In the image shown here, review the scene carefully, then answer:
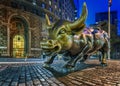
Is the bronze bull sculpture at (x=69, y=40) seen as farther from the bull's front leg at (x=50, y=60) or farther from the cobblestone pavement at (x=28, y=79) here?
the cobblestone pavement at (x=28, y=79)

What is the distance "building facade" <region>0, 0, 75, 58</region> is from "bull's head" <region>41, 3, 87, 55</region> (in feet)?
93.2

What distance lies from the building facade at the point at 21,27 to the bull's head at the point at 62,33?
28.4m

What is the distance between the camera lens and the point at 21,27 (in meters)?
39.0

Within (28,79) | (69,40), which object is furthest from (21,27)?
(28,79)

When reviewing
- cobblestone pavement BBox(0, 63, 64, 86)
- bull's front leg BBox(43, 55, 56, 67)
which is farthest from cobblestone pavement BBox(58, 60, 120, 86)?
bull's front leg BBox(43, 55, 56, 67)

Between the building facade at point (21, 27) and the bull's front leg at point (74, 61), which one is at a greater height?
the building facade at point (21, 27)

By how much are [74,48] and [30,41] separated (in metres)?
34.0

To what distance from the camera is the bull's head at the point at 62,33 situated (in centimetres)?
508

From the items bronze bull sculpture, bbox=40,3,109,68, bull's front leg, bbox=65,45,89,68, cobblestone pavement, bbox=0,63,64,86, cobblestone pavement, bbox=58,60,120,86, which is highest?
bronze bull sculpture, bbox=40,3,109,68

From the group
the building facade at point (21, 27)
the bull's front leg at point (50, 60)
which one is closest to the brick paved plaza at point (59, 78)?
the bull's front leg at point (50, 60)

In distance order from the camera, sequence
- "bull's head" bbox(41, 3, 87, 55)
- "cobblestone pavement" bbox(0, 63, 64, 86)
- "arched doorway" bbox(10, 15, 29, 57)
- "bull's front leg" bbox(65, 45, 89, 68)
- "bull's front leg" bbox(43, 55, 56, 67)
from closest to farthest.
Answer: "cobblestone pavement" bbox(0, 63, 64, 86) → "bull's head" bbox(41, 3, 87, 55) → "bull's front leg" bbox(65, 45, 89, 68) → "bull's front leg" bbox(43, 55, 56, 67) → "arched doorway" bbox(10, 15, 29, 57)

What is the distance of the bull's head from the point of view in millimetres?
5077

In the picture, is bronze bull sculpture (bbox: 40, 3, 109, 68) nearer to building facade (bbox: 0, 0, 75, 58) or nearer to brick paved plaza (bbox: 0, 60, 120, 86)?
brick paved plaza (bbox: 0, 60, 120, 86)

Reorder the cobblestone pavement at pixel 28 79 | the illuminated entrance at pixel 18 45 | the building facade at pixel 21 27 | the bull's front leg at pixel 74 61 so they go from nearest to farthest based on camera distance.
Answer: the cobblestone pavement at pixel 28 79 → the bull's front leg at pixel 74 61 → the building facade at pixel 21 27 → the illuminated entrance at pixel 18 45
